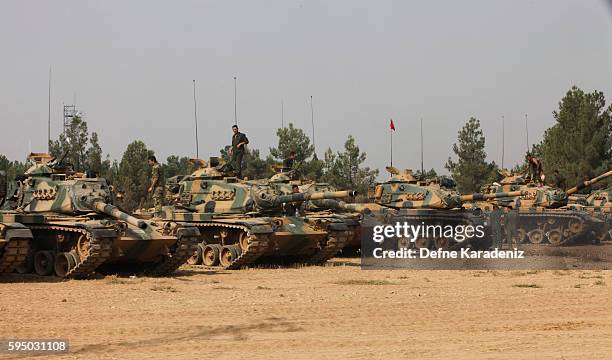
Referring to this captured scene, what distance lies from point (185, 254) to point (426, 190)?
11.3 meters

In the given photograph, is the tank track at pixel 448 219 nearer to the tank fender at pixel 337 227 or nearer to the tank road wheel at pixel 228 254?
the tank fender at pixel 337 227

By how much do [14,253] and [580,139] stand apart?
3936 centimetres

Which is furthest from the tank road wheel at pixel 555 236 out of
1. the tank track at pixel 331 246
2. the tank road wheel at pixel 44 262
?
the tank road wheel at pixel 44 262

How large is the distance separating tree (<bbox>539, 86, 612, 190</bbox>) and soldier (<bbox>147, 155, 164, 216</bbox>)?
29.8m

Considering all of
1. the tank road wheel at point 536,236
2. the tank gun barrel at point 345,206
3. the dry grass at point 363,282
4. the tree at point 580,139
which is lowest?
the dry grass at point 363,282

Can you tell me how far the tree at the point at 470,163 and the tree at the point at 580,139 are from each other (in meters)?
7.92

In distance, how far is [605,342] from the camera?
1150 centimetres

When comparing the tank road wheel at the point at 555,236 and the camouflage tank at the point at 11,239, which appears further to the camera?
the tank road wheel at the point at 555,236

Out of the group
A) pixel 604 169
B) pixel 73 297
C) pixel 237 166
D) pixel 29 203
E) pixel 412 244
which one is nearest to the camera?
pixel 73 297

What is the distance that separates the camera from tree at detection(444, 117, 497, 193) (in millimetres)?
61625

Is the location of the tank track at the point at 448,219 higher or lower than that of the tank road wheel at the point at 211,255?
Result: higher

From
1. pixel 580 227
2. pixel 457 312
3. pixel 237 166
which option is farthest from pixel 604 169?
pixel 457 312

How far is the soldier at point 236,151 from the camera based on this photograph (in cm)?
2669

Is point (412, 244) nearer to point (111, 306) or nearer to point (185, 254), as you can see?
point (185, 254)
